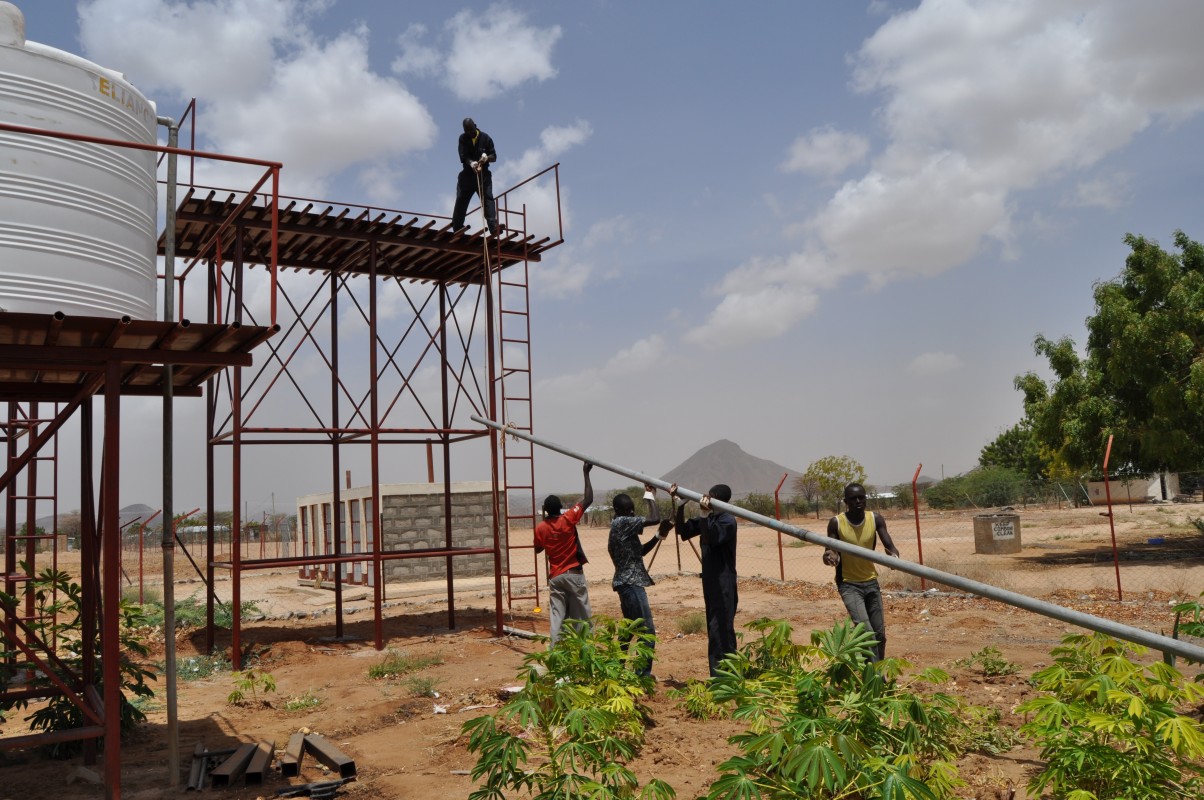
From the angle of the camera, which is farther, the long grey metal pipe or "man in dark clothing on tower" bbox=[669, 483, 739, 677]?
"man in dark clothing on tower" bbox=[669, 483, 739, 677]

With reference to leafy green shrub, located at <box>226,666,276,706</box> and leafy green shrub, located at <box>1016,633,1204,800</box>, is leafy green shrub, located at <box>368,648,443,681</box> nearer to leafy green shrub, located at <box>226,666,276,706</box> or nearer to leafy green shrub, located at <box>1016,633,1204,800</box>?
leafy green shrub, located at <box>226,666,276,706</box>

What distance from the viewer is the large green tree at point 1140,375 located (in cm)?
1828

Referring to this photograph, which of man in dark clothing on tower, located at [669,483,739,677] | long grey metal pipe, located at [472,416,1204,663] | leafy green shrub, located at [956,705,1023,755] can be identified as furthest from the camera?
man in dark clothing on tower, located at [669,483,739,677]

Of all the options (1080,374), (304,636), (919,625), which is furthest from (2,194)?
(1080,374)

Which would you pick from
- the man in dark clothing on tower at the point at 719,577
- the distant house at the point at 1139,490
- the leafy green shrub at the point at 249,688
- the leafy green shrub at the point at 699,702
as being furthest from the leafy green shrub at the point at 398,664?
the distant house at the point at 1139,490

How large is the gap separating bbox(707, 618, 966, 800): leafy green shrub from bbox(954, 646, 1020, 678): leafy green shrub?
3.19m

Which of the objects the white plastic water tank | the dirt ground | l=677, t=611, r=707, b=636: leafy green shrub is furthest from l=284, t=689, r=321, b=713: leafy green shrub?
l=677, t=611, r=707, b=636: leafy green shrub

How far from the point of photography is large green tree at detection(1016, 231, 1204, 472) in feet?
60.0

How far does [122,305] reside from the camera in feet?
19.7

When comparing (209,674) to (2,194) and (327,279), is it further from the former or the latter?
(2,194)

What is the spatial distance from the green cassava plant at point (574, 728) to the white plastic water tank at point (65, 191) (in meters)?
3.80

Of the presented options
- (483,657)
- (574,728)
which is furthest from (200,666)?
(574,728)

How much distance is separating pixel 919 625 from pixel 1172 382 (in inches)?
393

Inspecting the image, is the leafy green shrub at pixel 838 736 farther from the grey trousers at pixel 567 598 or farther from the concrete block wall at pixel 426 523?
the concrete block wall at pixel 426 523
